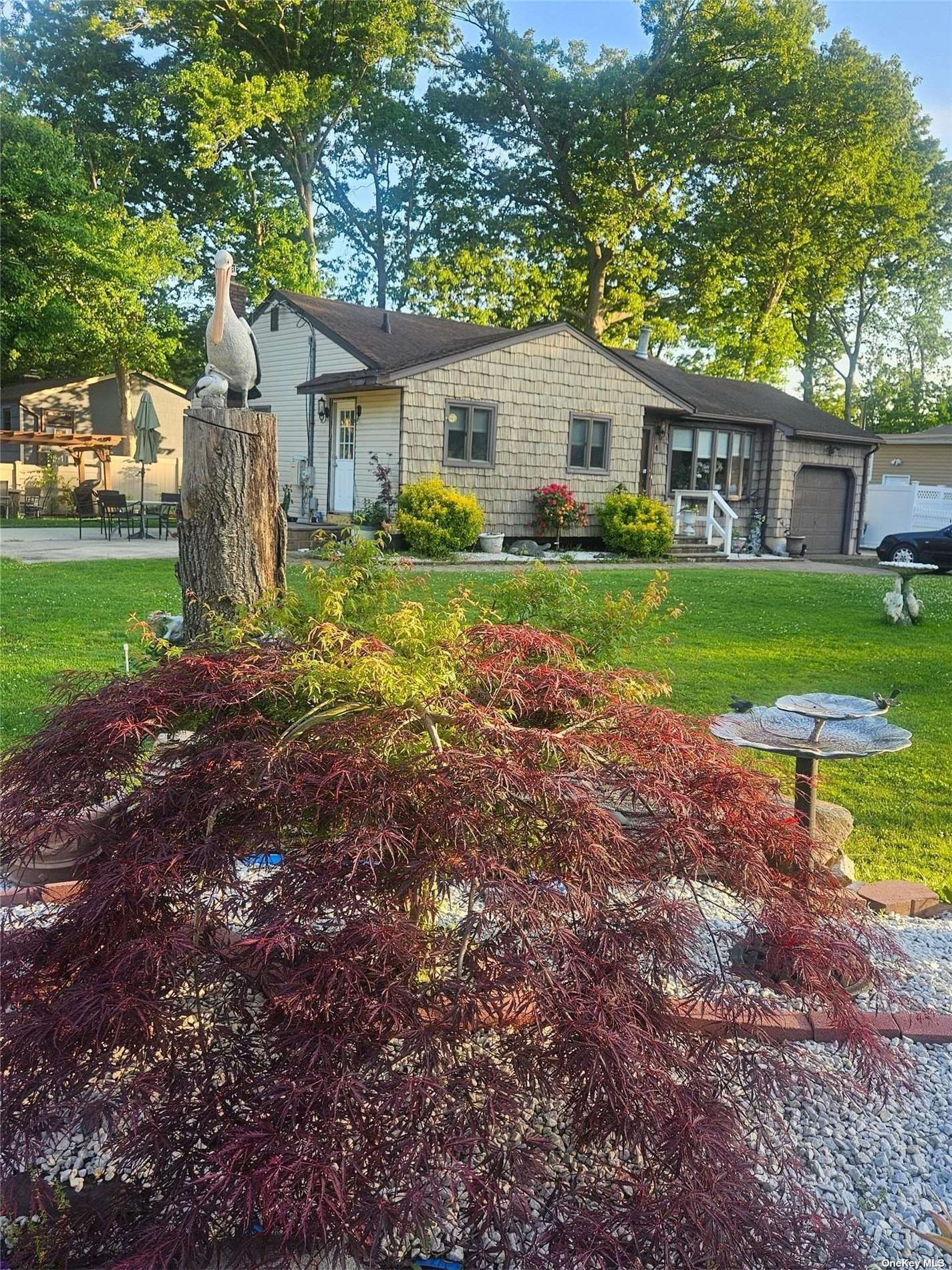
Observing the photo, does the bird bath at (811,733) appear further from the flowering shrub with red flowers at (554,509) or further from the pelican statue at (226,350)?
the flowering shrub with red flowers at (554,509)

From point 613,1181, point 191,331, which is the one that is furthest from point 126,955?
point 191,331

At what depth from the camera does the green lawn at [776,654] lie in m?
5.21

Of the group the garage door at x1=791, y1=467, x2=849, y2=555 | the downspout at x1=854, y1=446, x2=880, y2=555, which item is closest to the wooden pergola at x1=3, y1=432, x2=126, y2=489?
the garage door at x1=791, y1=467, x2=849, y2=555

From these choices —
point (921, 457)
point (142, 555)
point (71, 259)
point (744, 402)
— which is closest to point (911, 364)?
point (921, 457)

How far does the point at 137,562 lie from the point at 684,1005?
1211 centimetres

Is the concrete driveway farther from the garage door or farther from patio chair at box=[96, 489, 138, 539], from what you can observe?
the garage door

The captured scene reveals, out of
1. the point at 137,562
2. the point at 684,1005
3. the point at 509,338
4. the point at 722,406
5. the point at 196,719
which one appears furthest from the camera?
the point at 722,406

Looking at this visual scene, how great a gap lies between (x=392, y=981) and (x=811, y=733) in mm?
2365

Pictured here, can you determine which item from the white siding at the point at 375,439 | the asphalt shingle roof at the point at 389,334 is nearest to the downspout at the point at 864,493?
the asphalt shingle roof at the point at 389,334

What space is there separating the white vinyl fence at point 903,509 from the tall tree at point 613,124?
1027 cm

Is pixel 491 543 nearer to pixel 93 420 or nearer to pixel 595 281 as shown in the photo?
pixel 595 281

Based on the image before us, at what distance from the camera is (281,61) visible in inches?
1139

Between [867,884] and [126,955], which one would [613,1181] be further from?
[867,884]

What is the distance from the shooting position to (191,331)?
30469mm
